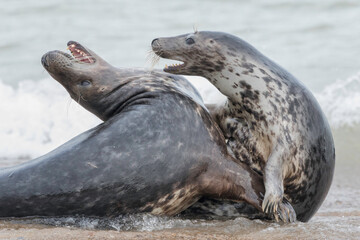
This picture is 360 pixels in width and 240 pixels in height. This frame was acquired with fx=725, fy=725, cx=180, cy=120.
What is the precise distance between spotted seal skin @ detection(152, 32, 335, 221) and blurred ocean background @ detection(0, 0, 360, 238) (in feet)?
1.39

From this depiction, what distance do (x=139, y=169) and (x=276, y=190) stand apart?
0.98m

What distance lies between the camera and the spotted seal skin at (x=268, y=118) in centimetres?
540

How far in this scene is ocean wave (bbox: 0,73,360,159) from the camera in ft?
33.8

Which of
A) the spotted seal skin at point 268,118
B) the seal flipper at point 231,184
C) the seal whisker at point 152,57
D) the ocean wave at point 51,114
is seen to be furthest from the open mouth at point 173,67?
the ocean wave at point 51,114

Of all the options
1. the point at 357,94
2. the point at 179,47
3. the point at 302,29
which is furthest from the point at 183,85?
the point at 302,29

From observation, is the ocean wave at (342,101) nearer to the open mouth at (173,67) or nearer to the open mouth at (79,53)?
the open mouth at (173,67)

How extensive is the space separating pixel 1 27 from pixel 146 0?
→ 4298 millimetres

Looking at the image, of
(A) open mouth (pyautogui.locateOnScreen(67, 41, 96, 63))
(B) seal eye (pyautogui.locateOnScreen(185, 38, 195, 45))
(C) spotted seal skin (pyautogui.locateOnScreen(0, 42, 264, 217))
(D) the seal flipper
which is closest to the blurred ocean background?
(D) the seal flipper

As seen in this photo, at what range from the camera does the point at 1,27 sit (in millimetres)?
18016

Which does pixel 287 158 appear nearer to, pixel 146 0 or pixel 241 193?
pixel 241 193

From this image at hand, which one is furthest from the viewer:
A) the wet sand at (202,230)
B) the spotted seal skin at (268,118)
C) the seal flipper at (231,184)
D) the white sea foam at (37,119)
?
the white sea foam at (37,119)

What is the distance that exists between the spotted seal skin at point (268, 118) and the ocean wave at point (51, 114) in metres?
4.42

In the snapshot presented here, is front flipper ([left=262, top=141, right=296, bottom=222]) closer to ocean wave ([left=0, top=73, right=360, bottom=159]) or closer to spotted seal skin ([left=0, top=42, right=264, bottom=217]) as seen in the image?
spotted seal skin ([left=0, top=42, right=264, bottom=217])

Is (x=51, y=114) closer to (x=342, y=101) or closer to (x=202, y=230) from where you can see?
(x=342, y=101)
